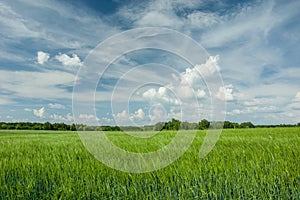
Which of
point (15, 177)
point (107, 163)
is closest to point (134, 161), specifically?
point (107, 163)

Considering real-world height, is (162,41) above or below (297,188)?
above

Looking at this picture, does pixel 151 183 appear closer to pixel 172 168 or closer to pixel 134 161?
pixel 172 168

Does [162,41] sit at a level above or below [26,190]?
above

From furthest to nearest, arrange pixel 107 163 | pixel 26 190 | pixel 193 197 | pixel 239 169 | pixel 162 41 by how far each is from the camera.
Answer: pixel 162 41, pixel 107 163, pixel 239 169, pixel 26 190, pixel 193 197

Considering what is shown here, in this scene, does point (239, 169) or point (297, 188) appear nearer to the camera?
point (297, 188)

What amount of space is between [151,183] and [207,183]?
0.83 m

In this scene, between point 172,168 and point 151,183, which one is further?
point 172,168

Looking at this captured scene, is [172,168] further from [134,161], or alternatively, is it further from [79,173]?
[79,173]

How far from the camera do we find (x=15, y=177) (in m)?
4.62

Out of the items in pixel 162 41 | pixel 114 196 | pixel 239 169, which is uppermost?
pixel 162 41

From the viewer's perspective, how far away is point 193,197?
146 inches

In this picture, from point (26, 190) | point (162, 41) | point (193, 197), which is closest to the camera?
point (193, 197)

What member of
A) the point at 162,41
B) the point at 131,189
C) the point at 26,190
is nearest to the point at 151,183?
the point at 131,189

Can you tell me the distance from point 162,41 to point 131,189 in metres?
5.40
